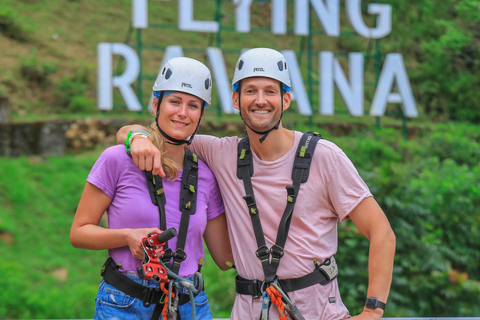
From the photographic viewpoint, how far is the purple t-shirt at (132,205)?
322 centimetres

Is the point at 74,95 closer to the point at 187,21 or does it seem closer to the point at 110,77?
the point at 110,77

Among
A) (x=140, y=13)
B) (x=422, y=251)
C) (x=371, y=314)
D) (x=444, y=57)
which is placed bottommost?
(x=422, y=251)

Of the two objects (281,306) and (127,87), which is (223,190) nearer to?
(281,306)

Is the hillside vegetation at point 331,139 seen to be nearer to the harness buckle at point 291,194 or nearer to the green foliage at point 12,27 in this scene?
the green foliage at point 12,27

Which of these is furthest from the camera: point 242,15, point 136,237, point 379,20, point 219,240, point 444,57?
point 444,57

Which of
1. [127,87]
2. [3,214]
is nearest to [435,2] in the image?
[127,87]

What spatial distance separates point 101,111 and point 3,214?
4.75 meters

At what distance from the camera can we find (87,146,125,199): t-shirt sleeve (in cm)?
322

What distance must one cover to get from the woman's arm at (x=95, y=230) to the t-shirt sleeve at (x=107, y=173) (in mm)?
29

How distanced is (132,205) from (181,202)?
0.25m

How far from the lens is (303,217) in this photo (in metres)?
3.35

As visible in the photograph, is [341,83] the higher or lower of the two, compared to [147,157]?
higher

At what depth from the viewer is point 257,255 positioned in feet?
10.8

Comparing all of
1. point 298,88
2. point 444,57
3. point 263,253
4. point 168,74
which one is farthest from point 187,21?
point 263,253
